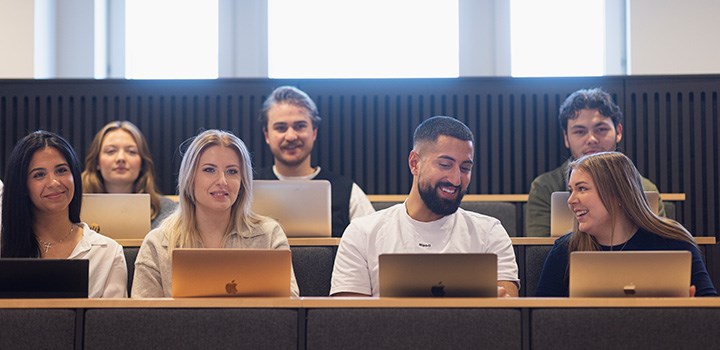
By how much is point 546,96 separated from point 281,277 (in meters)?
2.68

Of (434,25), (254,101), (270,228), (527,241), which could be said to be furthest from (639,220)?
(434,25)

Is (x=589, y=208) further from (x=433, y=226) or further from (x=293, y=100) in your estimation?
(x=293, y=100)

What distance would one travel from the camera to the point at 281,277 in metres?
2.66

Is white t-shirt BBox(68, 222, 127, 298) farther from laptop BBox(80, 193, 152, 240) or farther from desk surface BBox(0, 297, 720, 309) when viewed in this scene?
desk surface BBox(0, 297, 720, 309)

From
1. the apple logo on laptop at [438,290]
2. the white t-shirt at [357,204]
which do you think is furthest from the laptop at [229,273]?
the white t-shirt at [357,204]

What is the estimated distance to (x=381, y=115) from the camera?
5.05m

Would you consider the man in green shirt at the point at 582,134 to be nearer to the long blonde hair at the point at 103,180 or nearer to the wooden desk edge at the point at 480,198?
the wooden desk edge at the point at 480,198

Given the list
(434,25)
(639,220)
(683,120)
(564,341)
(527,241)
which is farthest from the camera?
(434,25)

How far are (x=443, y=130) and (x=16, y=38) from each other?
3.00 m

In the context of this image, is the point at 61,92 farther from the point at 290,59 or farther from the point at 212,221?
the point at 212,221

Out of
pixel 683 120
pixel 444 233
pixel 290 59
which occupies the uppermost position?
pixel 290 59

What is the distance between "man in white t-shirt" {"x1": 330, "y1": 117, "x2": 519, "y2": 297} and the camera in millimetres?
3295

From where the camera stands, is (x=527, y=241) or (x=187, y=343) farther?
(x=527, y=241)

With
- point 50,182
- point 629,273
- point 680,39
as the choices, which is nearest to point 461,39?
point 680,39
